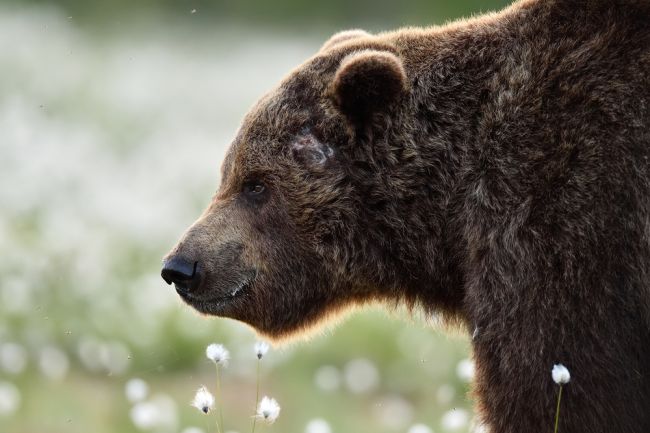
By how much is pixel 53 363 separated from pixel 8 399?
1.59 metres

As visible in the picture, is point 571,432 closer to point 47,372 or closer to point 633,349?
point 633,349

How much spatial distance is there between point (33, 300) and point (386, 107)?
617 centimetres

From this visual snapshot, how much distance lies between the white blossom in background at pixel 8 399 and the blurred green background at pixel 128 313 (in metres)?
0.04

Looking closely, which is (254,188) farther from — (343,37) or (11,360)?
(11,360)

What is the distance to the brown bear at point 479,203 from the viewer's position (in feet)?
16.2

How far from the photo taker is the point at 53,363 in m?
9.75

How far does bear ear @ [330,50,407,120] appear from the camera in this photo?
5.57 meters

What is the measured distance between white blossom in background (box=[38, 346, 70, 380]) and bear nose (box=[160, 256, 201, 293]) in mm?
4198

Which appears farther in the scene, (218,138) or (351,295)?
(218,138)

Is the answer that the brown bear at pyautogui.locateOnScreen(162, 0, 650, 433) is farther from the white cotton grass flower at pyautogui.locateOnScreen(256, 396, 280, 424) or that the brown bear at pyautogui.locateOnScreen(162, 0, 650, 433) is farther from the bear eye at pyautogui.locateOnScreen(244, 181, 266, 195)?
the white cotton grass flower at pyautogui.locateOnScreen(256, 396, 280, 424)

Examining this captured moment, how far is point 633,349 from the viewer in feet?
16.2

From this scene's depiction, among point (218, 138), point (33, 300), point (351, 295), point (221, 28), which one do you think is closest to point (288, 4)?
point (221, 28)

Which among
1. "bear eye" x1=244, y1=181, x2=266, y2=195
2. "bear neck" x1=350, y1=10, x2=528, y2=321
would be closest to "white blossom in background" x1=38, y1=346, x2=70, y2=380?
"bear eye" x1=244, y1=181, x2=266, y2=195

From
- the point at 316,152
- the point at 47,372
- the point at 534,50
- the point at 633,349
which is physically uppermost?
the point at 534,50
